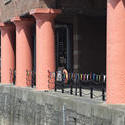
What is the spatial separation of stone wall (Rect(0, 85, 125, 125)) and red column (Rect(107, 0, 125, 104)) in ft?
1.83

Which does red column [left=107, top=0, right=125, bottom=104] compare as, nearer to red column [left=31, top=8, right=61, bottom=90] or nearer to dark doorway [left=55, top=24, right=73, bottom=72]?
red column [left=31, top=8, right=61, bottom=90]

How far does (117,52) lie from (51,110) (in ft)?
12.9

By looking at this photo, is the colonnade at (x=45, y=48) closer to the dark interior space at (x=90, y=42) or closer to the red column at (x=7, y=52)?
the red column at (x=7, y=52)

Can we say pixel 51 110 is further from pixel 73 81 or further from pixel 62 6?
pixel 62 6

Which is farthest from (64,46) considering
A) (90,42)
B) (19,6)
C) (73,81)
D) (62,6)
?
(62,6)

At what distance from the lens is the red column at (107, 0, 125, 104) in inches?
479

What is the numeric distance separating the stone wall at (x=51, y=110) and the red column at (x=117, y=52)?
56 centimetres

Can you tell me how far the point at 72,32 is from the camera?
2355cm

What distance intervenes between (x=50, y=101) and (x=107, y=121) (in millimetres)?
4089

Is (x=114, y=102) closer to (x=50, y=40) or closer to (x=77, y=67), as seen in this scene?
(x=50, y=40)

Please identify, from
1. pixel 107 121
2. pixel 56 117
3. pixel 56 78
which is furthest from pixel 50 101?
pixel 107 121

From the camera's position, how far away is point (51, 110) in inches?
588

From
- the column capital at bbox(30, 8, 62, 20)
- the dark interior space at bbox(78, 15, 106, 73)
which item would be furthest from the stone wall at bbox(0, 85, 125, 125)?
the dark interior space at bbox(78, 15, 106, 73)

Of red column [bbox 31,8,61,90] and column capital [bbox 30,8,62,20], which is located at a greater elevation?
column capital [bbox 30,8,62,20]
